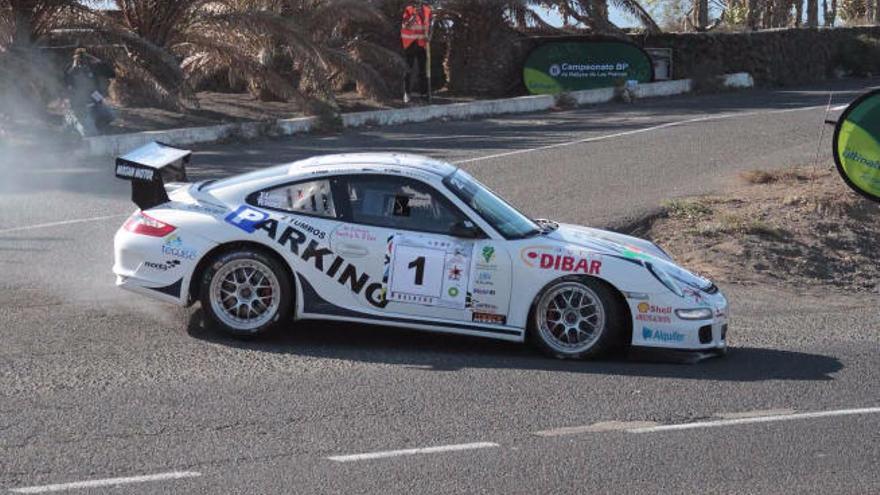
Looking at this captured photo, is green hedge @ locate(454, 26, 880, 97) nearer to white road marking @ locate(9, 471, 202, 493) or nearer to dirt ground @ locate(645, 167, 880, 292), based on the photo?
dirt ground @ locate(645, 167, 880, 292)

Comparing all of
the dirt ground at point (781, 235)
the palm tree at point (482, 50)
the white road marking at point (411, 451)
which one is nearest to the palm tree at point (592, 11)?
the palm tree at point (482, 50)

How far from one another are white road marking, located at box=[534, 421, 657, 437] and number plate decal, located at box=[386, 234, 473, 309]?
69.3 inches

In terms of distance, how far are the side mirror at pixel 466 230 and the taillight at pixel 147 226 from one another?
1.97m

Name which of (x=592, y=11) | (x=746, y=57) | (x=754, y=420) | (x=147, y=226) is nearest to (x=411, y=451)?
(x=754, y=420)

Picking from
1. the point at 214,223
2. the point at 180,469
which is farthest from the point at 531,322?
the point at 180,469

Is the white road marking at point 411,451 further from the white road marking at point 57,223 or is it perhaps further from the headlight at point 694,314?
the white road marking at point 57,223

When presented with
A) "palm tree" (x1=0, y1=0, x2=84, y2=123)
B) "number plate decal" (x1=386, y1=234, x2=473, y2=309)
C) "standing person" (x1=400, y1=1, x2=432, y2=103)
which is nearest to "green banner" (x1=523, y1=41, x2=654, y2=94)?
"standing person" (x1=400, y1=1, x2=432, y2=103)

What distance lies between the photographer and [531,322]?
340 inches

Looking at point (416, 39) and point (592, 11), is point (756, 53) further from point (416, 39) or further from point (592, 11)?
point (416, 39)

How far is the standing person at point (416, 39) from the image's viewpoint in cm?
2658

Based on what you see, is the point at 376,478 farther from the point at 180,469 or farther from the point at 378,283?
the point at 378,283

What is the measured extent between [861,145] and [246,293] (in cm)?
838

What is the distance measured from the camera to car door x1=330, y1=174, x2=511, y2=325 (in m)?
8.63

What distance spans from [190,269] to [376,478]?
10.3 ft
